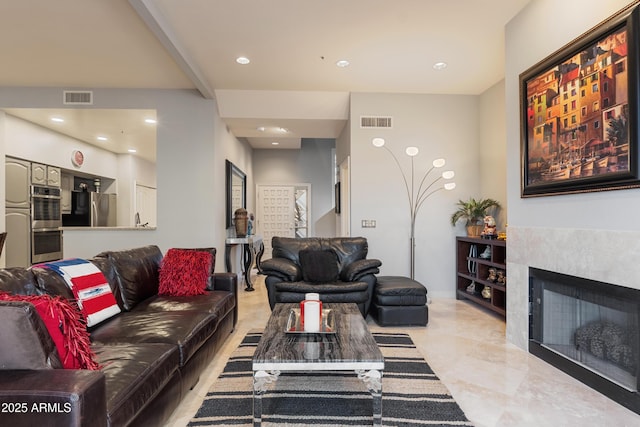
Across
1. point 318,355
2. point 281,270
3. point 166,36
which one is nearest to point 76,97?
point 166,36

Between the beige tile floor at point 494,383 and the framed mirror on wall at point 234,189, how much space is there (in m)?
2.41

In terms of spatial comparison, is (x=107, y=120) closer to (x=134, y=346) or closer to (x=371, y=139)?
(x=371, y=139)

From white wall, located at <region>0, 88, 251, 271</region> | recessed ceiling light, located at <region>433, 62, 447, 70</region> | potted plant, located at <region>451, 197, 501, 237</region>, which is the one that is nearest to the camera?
recessed ceiling light, located at <region>433, 62, 447, 70</region>

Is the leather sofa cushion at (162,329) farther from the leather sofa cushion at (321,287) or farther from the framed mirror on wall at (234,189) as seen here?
the framed mirror on wall at (234,189)

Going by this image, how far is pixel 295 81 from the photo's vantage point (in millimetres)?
4508

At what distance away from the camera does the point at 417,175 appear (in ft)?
15.8

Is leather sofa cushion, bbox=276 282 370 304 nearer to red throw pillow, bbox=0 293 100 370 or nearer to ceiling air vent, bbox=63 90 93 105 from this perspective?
red throw pillow, bbox=0 293 100 370

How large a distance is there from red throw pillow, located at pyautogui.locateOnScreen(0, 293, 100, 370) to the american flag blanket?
0.86m

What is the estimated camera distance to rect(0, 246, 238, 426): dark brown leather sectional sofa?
1.11 m

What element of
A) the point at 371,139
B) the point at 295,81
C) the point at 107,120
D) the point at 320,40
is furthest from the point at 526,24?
Result: the point at 107,120

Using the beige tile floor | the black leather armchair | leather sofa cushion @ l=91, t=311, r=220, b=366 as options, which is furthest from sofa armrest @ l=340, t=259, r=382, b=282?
leather sofa cushion @ l=91, t=311, r=220, b=366

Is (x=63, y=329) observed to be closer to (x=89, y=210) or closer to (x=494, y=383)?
(x=494, y=383)

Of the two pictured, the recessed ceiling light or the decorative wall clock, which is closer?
the recessed ceiling light

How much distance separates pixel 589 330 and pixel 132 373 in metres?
2.89
